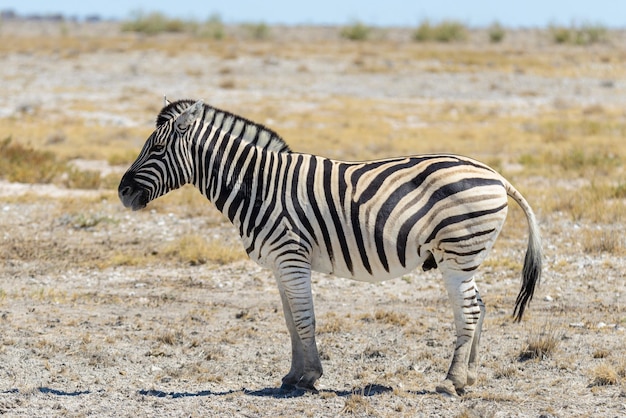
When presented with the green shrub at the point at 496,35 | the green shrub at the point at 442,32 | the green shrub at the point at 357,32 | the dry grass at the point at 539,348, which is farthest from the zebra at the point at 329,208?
the green shrub at the point at 496,35

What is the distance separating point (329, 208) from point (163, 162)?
129cm

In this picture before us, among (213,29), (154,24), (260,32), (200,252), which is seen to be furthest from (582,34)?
(200,252)

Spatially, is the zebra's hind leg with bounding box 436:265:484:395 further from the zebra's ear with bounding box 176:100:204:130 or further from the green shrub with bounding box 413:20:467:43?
the green shrub with bounding box 413:20:467:43

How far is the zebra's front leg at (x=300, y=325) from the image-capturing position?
6.32 meters

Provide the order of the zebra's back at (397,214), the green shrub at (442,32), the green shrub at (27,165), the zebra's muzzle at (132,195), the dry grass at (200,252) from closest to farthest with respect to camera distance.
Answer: the zebra's back at (397,214) → the zebra's muzzle at (132,195) → the dry grass at (200,252) → the green shrub at (27,165) → the green shrub at (442,32)

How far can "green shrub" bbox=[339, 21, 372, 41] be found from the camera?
54906 millimetres

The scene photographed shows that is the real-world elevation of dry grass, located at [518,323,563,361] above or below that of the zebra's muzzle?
below

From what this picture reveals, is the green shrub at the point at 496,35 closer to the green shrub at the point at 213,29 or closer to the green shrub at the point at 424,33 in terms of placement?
the green shrub at the point at 424,33

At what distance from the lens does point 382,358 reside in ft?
24.3

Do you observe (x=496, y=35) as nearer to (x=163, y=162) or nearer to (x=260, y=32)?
→ (x=260, y=32)

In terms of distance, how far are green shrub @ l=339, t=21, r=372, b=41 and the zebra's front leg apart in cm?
4956

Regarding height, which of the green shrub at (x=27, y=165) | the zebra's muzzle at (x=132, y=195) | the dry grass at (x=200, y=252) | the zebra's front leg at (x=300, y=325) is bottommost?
the dry grass at (x=200, y=252)

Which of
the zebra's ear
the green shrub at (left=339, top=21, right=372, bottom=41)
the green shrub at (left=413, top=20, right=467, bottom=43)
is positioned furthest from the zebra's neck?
the green shrub at (left=339, top=21, right=372, bottom=41)

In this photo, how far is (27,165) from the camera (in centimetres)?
1498
